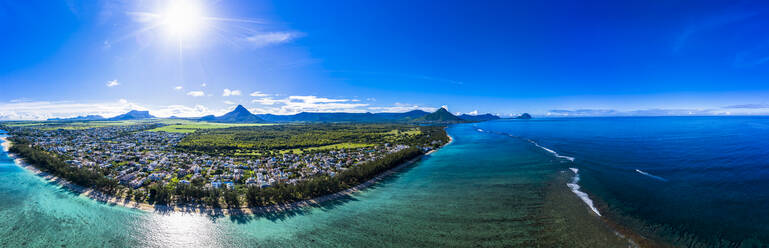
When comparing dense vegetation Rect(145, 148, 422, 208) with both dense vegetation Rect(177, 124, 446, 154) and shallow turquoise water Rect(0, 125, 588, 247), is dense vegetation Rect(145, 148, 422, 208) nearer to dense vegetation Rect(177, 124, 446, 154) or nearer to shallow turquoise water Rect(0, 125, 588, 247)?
shallow turquoise water Rect(0, 125, 588, 247)

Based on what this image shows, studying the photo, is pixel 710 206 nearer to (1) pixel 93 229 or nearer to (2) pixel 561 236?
(2) pixel 561 236

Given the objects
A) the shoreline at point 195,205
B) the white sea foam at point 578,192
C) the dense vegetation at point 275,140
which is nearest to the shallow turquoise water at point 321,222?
the shoreline at point 195,205

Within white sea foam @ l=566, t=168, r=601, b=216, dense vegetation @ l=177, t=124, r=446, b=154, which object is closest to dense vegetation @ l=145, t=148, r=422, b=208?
white sea foam @ l=566, t=168, r=601, b=216

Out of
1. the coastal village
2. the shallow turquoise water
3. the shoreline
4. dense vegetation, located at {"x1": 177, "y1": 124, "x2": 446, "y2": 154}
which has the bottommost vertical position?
the shallow turquoise water

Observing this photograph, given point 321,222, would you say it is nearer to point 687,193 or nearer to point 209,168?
point 209,168

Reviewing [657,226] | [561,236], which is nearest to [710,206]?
[657,226]

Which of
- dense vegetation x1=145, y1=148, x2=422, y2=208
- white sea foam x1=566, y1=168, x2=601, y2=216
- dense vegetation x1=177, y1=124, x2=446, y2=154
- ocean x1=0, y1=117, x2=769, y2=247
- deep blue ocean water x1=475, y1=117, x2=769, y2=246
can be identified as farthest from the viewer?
dense vegetation x1=177, y1=124, x2=446, y2=154

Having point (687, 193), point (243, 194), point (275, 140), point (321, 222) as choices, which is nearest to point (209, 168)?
point (243, 194)

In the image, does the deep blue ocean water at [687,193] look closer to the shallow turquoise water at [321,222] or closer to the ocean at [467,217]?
the ocean at [467,217]
